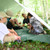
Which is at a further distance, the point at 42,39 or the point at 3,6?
the point at 3,6

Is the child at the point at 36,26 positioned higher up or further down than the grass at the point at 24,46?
higher up

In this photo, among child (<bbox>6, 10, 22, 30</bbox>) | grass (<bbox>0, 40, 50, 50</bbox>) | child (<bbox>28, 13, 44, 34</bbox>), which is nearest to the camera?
grass (<bbox>0, 40, 50, 50</bbox>)

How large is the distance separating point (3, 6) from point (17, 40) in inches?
59.4

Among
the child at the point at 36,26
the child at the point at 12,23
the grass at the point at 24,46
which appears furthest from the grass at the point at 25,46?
the child at the point at 12,23

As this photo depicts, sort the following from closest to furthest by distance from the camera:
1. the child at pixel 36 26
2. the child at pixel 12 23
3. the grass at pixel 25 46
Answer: the grass at pixel 25 46 → the child at pixel 36 26 → the child at pixel 12 23

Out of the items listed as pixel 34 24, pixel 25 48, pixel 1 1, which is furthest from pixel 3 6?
pixel 25 48

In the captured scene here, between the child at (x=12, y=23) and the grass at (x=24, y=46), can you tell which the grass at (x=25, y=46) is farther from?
the child at (x=12, y=23)

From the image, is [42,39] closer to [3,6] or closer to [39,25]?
[39,25]

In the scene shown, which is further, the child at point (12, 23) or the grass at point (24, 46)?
the child at point (12, 23)

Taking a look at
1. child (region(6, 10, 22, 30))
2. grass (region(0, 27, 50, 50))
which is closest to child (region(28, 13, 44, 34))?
grass (region(0, 27, 50, 50))

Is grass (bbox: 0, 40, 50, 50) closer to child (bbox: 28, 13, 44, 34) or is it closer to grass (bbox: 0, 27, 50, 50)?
grass (bbox: 0, 27, 50, 50)

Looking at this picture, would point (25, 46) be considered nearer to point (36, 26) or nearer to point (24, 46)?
point (24, 46)

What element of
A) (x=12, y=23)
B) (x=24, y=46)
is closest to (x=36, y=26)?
Answer: (x=24, y=46)

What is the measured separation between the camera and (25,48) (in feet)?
5.12
